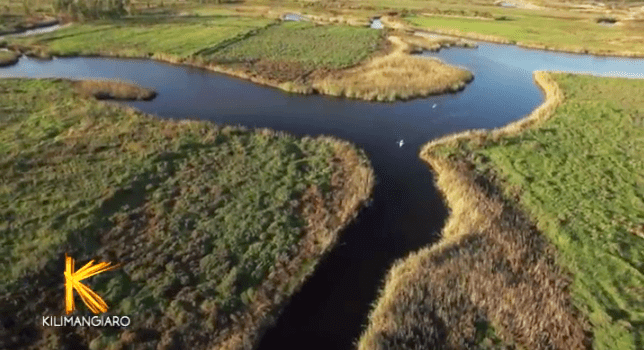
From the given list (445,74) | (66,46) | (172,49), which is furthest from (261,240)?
(66,46)

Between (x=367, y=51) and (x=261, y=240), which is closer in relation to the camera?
(x=261, y=240)

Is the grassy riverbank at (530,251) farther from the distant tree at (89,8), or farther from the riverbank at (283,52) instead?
the distant tree at (89,8)

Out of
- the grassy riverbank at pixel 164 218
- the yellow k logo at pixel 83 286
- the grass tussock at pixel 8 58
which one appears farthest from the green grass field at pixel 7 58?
the yellow k logo at pixel 83 286

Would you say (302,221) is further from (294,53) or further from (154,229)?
(294,53)

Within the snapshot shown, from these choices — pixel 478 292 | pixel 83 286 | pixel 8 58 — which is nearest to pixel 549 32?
pixel 478 292

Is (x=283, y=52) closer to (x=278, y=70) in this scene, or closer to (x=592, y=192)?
(x=278, y=70)

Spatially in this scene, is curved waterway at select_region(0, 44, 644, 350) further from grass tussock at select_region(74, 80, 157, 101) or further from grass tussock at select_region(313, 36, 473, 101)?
grass tussock at select_region(74, 80, 157, 101)

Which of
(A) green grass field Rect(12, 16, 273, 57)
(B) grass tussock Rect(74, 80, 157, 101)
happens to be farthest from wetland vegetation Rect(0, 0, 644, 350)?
(A) green grass field Rect(12, 16, 273, 57)
